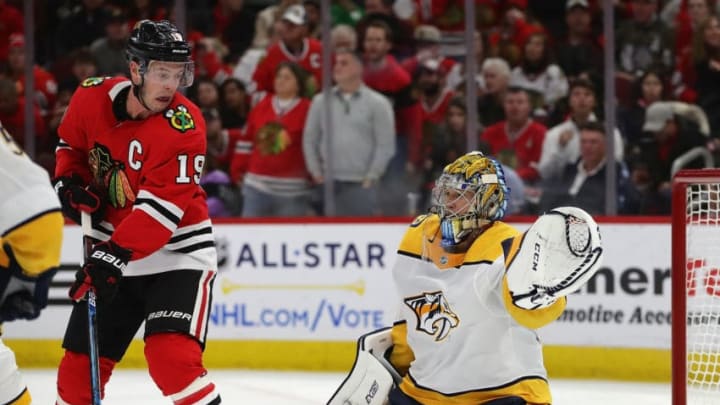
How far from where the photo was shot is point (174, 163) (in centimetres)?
310

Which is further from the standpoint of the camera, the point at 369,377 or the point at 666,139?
the point at 666,139

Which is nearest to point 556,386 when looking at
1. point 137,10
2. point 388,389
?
point 388,389

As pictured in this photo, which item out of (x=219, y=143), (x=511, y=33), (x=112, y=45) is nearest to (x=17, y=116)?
(x=112, y=45)

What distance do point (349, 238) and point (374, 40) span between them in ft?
3.36

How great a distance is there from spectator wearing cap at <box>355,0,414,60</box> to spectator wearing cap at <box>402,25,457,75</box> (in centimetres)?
3

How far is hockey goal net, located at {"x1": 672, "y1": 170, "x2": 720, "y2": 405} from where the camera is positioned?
3242 millimetres

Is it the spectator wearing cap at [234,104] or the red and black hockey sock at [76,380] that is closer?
the red and black hockey sock at [76,380]

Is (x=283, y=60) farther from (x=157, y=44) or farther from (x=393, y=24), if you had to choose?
(x=157, y=44)

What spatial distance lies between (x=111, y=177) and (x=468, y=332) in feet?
3.24

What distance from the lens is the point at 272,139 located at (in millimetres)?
6344

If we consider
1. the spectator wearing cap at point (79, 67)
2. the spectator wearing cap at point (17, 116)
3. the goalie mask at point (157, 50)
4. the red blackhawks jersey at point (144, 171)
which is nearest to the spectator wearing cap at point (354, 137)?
the spectator wearing cap at point (79, 67)

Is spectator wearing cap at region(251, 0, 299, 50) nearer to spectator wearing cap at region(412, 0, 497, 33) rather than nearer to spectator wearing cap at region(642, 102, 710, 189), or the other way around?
spectator wearing cap at region(412, 0, 497, 33)

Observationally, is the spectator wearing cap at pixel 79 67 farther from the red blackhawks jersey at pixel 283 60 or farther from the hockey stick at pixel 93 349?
the hockey stick at pixel 93 349

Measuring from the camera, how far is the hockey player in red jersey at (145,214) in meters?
3.06
